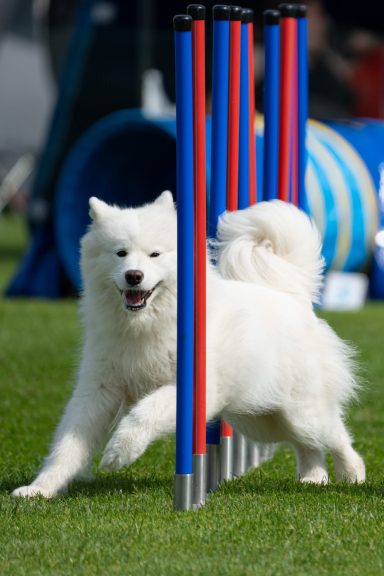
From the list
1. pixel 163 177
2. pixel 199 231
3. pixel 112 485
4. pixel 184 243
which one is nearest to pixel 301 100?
pixel 199 231

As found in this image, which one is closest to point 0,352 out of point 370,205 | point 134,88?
point 370,205

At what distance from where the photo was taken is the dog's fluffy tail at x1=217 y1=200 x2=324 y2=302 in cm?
513

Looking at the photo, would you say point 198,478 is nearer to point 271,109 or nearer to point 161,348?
point 161,348

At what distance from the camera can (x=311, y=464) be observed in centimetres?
530

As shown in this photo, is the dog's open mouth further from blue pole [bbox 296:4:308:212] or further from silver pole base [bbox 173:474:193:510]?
blue pole [bbox 296:4:308:212]

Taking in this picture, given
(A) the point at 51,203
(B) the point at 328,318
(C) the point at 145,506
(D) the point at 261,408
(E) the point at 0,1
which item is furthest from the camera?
(E) the point at 0,1

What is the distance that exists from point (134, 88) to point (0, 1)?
5.40 meters

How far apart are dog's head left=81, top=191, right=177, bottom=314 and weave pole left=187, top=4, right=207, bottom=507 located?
1.24ft

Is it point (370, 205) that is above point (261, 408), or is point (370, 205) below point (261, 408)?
below

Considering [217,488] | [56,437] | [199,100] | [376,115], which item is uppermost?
[199,100]

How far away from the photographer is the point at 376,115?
22125 millimetres

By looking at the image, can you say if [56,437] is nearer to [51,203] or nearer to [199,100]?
[199,100]

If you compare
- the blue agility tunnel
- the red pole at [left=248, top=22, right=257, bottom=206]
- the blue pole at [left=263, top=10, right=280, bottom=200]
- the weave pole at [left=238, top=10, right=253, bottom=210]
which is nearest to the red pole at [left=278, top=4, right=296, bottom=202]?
the blue pole at [left=263, top=10, right=280, bottom=200]

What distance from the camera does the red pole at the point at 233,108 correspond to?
4961 mm
